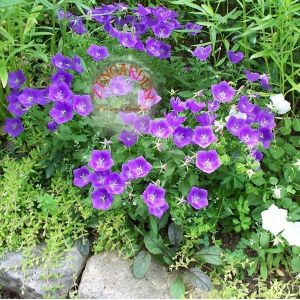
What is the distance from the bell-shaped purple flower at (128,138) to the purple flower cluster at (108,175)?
10 centimetres

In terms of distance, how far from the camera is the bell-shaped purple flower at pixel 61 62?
9.43 feet

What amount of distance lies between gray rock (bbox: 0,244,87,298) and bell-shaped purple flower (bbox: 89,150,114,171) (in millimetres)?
423

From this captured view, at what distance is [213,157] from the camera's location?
261 cm

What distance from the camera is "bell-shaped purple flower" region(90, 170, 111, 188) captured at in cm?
261

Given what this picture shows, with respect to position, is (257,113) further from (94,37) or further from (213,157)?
(94,37)

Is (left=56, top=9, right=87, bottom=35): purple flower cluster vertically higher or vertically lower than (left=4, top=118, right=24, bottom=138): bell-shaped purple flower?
higher

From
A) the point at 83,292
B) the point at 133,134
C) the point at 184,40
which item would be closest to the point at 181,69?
the point at 184,40

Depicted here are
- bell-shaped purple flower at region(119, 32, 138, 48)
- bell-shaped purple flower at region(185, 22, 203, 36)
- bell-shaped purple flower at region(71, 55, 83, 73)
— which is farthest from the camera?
bell-shaped purple flower at region(185, 22, 203, 36)

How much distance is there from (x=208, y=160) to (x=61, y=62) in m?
0.85

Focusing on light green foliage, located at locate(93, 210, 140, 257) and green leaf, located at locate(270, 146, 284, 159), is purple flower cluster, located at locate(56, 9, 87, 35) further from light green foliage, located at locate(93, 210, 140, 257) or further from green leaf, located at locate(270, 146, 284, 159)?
green leaf, located at locate(270, 146, 284, 159)

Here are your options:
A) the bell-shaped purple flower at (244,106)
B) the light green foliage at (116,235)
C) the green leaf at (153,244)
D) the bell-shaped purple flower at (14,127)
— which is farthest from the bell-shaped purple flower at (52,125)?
the bell-shaped purple flower at (244,106)

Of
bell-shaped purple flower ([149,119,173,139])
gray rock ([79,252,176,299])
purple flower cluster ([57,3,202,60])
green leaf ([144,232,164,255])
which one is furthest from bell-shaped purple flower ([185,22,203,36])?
gray rock ([79,252,176,299])

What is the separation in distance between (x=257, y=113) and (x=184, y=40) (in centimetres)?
101

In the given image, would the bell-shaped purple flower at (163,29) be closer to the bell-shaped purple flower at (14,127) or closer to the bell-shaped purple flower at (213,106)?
the bell-shaped purple flower at (213,106)
